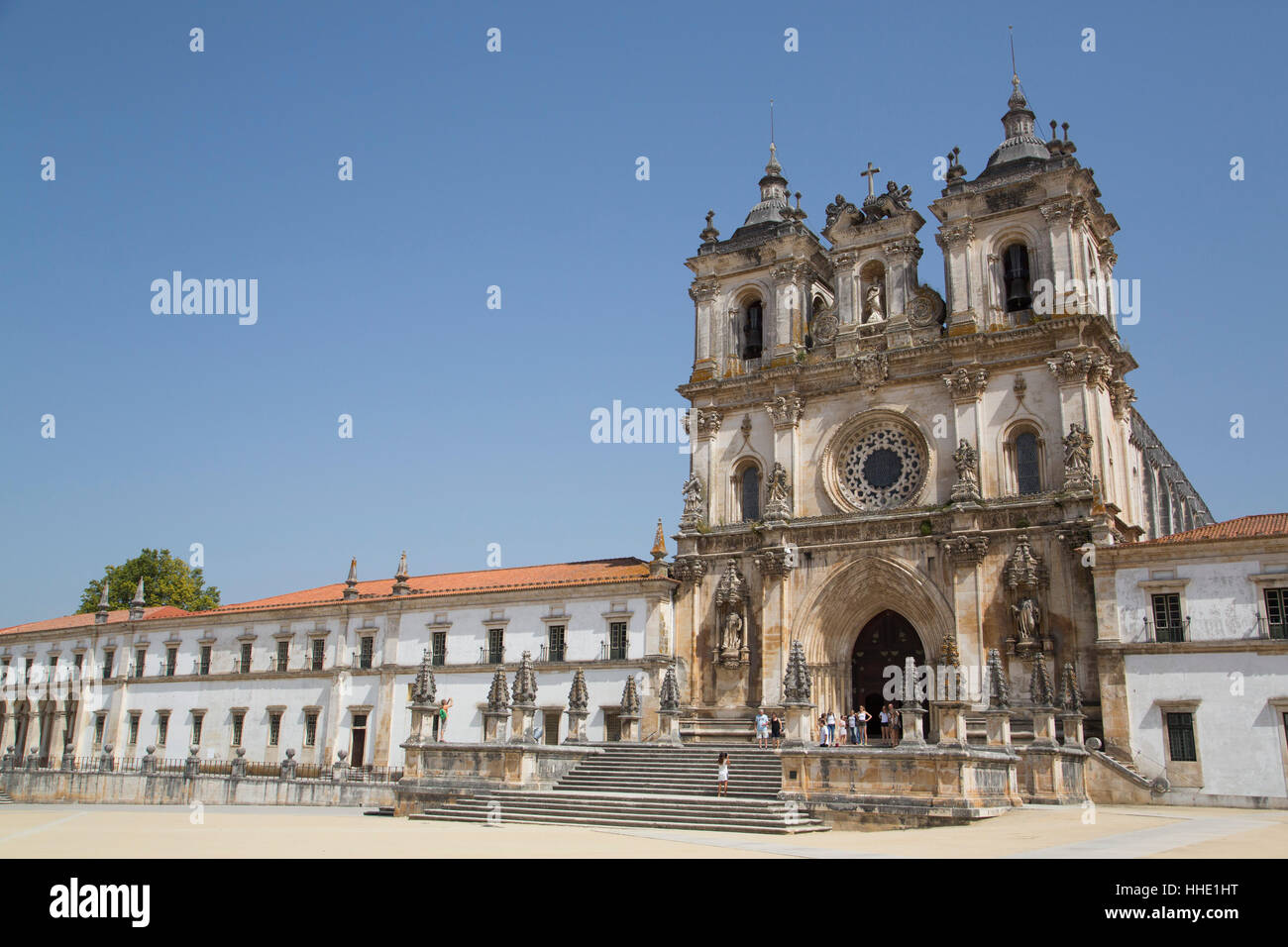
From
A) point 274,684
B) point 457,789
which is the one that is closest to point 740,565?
point 457,789

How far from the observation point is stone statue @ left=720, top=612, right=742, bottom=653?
122 feet

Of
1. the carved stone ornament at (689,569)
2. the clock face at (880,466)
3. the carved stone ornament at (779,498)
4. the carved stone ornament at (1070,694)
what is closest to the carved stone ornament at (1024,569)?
the carved stone ornament at (1070,694)

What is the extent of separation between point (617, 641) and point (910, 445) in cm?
1265

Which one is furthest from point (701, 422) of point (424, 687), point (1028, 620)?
point (424, 687)

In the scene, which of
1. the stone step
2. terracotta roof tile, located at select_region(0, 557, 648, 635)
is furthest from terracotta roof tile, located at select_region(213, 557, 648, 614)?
the stone step

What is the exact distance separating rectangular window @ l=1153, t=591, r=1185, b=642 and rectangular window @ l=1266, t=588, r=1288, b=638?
212 centimetres

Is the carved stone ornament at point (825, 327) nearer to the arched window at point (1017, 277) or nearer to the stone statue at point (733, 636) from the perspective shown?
the arched window at point (1017, 277)

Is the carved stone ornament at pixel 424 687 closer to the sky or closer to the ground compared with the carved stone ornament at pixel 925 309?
closer to the ground

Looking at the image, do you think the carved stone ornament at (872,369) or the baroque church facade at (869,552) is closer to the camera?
the baroque church facade at (869,552)

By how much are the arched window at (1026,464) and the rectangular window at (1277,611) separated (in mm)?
7615

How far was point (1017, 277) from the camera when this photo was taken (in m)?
36.6

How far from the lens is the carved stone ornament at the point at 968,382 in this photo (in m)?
35.5

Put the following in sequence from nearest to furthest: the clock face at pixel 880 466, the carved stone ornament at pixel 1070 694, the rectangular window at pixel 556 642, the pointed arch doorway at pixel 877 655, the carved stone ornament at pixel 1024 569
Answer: the carved stone ornament at pixel 1070 694 < the carved stone ornament at pixel 1024 569 < the pointed arch doorway at pixel 877 655 < the clock face at pixel 880 466 < the rectangular window at pixel 556 642
